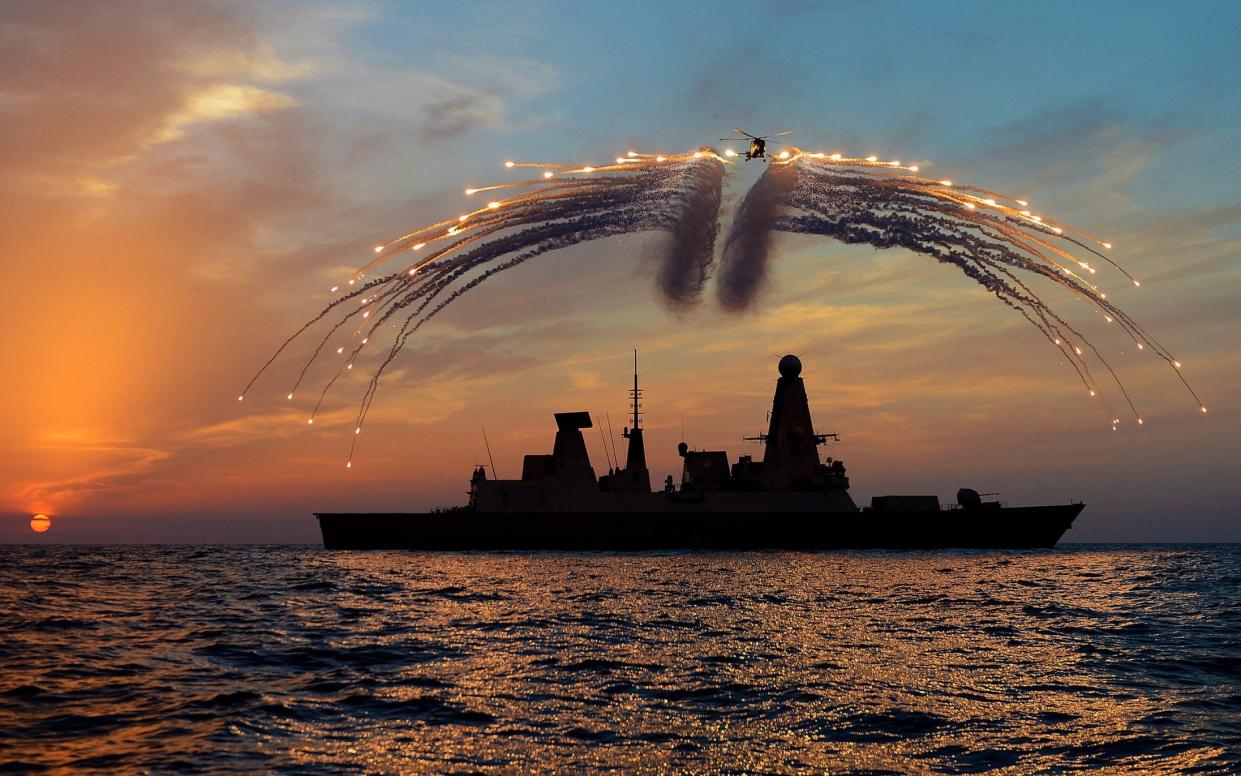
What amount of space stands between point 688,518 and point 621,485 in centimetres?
479

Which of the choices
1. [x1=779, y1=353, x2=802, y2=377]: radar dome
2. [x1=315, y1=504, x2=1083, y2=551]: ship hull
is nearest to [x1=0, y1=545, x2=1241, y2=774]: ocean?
[x1=315, y1=504, x2=1083, y2=551]: ship hull

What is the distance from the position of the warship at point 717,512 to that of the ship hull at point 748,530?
6 cm

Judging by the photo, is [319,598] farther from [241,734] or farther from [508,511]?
[508,511]

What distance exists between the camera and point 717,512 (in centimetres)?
5275

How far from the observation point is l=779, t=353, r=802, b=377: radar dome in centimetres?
5641

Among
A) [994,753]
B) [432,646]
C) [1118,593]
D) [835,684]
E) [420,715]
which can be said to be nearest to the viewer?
[994,753]

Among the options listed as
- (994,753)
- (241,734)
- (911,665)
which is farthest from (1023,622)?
(241,734)

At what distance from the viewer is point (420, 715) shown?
1107cm

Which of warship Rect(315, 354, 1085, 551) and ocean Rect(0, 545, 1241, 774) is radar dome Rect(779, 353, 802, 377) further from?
ocean Rect(0, 545, 1241, 774)

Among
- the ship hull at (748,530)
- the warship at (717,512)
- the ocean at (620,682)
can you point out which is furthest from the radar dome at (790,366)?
the ocean at (620,682)

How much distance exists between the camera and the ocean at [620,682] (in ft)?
31.2

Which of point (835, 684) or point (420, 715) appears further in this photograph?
point (835, 684)

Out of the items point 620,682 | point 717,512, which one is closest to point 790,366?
point 717,512

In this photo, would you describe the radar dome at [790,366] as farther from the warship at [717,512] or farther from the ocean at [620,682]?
the ocean at [620,682]
